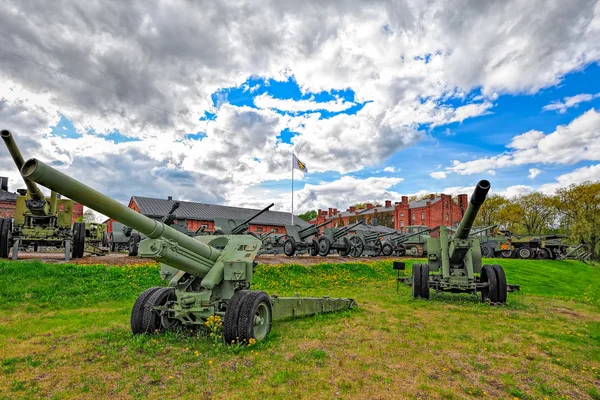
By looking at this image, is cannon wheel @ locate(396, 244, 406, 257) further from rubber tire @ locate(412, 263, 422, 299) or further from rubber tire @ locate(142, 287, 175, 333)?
rubber tire @ locate(142, 287, 175, 333)

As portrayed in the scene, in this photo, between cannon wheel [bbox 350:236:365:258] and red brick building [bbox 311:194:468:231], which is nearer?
cannon wheel [bbox 350:236:365:258]

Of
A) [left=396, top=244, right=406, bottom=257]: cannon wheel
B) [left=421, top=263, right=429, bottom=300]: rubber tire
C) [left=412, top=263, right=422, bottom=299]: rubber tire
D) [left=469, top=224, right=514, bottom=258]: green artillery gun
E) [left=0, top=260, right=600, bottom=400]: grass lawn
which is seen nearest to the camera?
[left=0, top=260, right=600, bottom=400]: grass lawn

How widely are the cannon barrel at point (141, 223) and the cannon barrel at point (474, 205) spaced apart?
4.81 m

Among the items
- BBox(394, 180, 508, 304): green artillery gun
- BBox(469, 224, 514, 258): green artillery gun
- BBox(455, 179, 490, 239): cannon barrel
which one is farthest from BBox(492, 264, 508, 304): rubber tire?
BBox(469, 224, 514, 258): green artillery gun

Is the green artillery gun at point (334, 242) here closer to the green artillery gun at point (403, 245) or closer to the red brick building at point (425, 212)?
the green artillery gun at point (403, 245)

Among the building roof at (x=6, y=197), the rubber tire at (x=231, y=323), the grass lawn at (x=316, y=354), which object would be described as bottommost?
the grass lawn at (x=316, y=354)

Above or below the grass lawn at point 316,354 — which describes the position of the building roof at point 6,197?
above

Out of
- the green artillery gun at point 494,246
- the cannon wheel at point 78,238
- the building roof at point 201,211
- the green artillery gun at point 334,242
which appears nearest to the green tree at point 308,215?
the building roof at point 201,211

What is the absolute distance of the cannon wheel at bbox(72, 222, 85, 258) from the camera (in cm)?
1315

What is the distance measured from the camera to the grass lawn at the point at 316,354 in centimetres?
362

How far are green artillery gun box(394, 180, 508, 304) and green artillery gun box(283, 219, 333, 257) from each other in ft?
31.6

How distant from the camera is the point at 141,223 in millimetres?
4316

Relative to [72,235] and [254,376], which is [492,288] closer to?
[254,376]

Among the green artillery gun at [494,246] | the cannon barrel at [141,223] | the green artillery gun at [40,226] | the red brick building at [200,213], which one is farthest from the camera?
the red brick building at [200,213]
